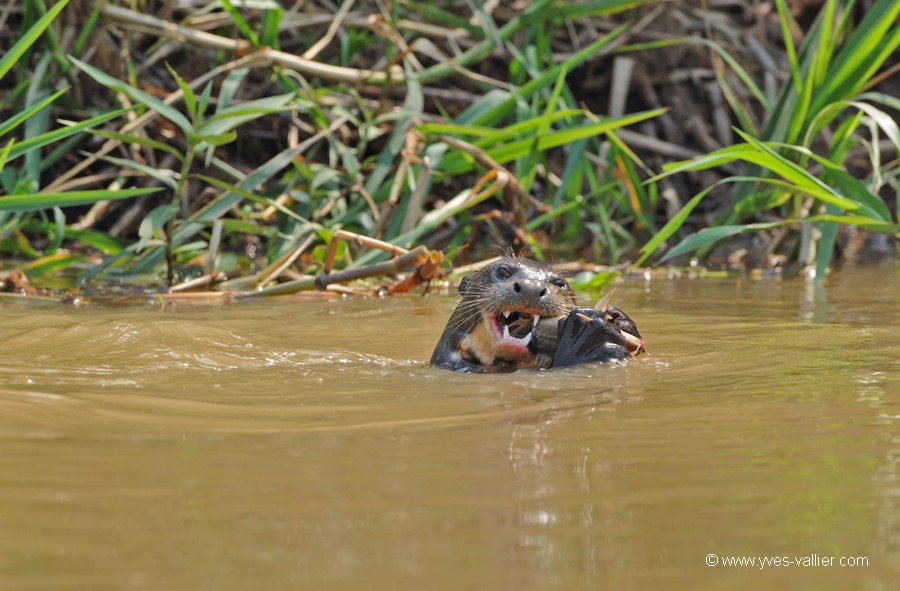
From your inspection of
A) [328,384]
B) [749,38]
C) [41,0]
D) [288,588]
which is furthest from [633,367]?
[749,38]

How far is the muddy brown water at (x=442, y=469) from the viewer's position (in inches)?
52.2

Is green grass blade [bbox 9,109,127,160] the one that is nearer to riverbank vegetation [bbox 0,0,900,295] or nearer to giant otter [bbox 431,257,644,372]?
riverbank vegetation [bbox 0,0,900,295]

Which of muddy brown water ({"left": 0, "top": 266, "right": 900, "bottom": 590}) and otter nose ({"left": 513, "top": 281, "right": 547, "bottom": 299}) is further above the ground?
otter nose ({"left": 513, "top": 281, "right": 547, "bottom": 299})

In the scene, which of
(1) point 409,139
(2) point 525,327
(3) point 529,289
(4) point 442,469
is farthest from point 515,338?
(1) point 409,139

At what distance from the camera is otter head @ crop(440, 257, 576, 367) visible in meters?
2.92

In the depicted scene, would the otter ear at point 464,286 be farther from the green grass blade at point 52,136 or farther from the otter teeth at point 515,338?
the green grass blade at point 52,136

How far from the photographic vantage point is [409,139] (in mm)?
4867

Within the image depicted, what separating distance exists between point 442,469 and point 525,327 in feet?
4.74

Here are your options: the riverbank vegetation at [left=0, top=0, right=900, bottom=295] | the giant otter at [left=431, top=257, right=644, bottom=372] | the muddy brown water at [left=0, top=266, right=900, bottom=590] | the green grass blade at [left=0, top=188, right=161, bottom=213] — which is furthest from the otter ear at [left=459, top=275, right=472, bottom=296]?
the green grass blade at [left=0, top=188, right=161, bottom=213]

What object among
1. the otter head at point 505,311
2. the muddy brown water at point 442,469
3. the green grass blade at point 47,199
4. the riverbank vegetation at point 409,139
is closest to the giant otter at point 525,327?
the otter head at point 505,311

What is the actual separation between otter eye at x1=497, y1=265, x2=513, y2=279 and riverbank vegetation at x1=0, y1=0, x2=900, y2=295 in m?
0.89

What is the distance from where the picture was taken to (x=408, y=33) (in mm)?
5973

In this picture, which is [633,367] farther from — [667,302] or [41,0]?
[41,0]

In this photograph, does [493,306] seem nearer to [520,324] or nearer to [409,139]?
[520,324]
